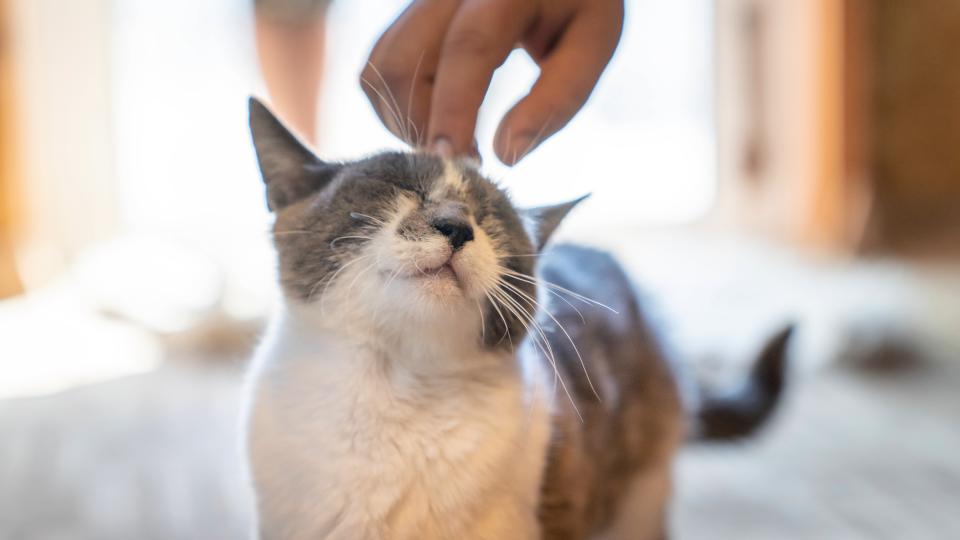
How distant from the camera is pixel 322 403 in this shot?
1.11 meters

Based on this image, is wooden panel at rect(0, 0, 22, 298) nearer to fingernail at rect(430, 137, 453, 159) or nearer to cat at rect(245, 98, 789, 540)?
cat at rect(245, 98, 789, 540)

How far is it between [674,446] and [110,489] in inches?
44.3

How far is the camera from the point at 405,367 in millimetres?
1118

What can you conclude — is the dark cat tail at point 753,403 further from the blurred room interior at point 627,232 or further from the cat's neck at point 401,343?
the cat's neck at point 401,343

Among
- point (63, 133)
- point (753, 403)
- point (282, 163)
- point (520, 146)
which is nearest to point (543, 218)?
point (520, 146)

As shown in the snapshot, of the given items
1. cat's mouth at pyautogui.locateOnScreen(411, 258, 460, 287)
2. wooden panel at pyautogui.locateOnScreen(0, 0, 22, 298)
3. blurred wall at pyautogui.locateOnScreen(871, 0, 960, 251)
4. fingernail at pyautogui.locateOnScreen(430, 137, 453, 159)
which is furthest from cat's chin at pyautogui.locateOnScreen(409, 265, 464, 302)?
wooden panel at pyautogui.locateOnScreen(0, 0, 22, 298)

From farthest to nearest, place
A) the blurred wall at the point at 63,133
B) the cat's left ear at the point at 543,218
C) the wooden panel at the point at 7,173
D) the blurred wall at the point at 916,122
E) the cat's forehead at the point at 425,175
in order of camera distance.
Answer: the blurred wall at the point at 63,133 < the wooden panel at the point at 7,173 < the blurred wall at the point at 916,122 < the cat's left ear at the point at 543,218 < the cat's forehead at the point at 425,175

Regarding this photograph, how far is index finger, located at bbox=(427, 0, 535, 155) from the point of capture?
3.77 feet

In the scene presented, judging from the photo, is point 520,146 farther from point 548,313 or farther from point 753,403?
point 753,403

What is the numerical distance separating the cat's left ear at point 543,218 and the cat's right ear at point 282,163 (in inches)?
11.6

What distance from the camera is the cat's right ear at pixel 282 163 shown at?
1191 millimetres

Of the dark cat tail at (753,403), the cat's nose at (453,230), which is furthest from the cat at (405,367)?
the dark cat tail at (753,403)

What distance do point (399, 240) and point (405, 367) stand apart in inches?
7.2

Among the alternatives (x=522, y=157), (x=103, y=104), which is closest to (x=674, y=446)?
(x=522, y=157)
